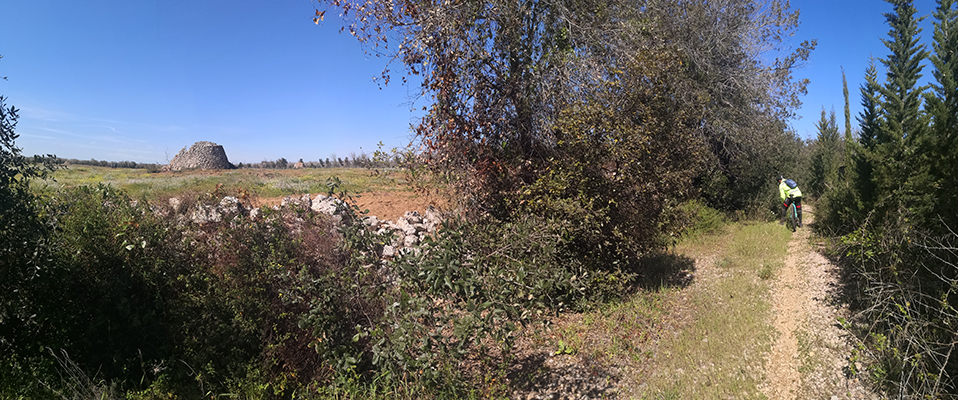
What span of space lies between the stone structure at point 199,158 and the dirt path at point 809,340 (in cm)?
4182

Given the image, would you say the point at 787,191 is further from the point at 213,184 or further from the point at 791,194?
the point at 213,184

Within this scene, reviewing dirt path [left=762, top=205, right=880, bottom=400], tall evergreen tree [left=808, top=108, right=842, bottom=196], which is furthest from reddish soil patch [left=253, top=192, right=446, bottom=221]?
tall evergreen tree [left=808, top=108, right=842, bottom=196]

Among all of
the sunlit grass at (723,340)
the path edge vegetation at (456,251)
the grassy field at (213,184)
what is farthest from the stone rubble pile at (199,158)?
the sunlit grass at (723,340)

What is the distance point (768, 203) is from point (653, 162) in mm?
9135

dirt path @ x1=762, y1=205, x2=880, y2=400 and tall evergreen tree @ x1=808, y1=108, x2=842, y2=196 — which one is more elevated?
tall evergreen tree @ x1=808, y1=108, x2=842, y2=196

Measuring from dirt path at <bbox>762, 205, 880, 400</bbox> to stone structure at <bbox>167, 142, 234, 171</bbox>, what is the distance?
137 ft

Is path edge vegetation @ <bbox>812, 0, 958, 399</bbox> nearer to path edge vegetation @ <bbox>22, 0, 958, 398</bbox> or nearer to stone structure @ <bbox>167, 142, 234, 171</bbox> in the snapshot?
path edge vegetation @ <bbox>22, 0, 958, 398</bbox>

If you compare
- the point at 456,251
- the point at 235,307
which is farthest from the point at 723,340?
the point at 235,307

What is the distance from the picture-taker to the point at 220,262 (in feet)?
14.5

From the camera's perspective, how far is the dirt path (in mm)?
4207

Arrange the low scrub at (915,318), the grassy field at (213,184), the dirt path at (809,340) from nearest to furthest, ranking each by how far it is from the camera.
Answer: the low scrub at (915,318)
the dirt path at (809,340)
the grassy field at (213,184)

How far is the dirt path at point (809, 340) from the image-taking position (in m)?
4.21

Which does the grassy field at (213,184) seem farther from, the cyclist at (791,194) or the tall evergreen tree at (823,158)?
the tall evergreen tree at (823,158)

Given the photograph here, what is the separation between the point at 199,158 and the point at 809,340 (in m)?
43.4
